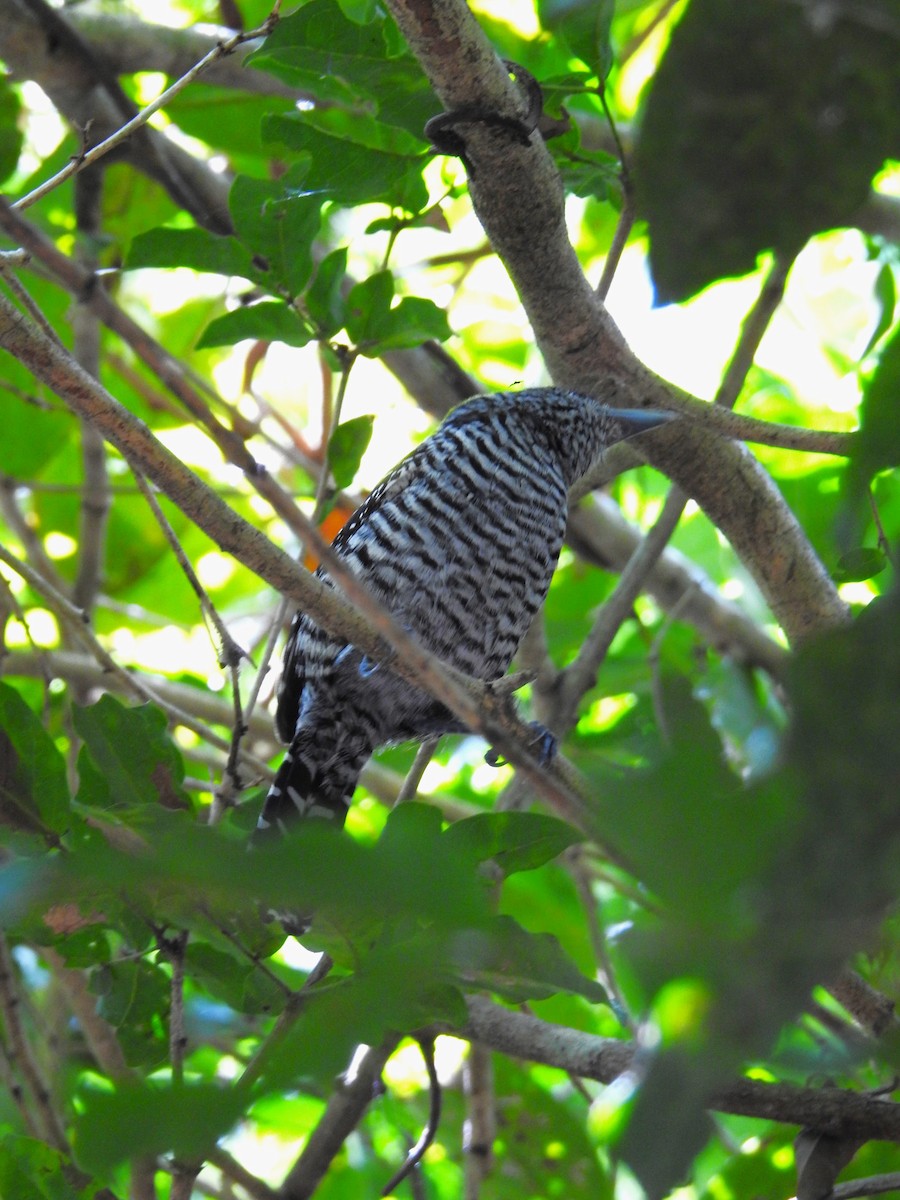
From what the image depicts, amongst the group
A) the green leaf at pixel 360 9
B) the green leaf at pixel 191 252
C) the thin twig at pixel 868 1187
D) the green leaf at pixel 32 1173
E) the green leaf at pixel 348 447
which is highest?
the green leaf at pixel 360 9

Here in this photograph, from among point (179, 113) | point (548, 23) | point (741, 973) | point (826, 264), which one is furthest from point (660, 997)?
point (826, 264)

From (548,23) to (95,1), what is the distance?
243cm

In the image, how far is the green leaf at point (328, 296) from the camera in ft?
6.27

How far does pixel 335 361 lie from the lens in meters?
2.11

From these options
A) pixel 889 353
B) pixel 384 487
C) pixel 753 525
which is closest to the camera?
pixel 889 353

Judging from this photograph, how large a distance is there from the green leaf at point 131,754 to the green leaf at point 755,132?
116cm

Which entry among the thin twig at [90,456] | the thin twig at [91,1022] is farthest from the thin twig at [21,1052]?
the thin twig at [90,456]

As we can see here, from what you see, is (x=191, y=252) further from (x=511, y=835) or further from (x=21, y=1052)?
(x=21, y=1052)

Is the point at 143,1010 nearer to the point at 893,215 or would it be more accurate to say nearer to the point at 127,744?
the point at 127,744

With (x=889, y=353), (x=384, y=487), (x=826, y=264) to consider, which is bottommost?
(x=889, y=353)

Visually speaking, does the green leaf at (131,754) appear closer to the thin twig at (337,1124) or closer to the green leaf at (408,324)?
the thin twig at (337,1124)

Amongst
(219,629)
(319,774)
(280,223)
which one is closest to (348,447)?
(280,223)

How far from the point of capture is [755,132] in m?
0.73

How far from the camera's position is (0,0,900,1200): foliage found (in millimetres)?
595
